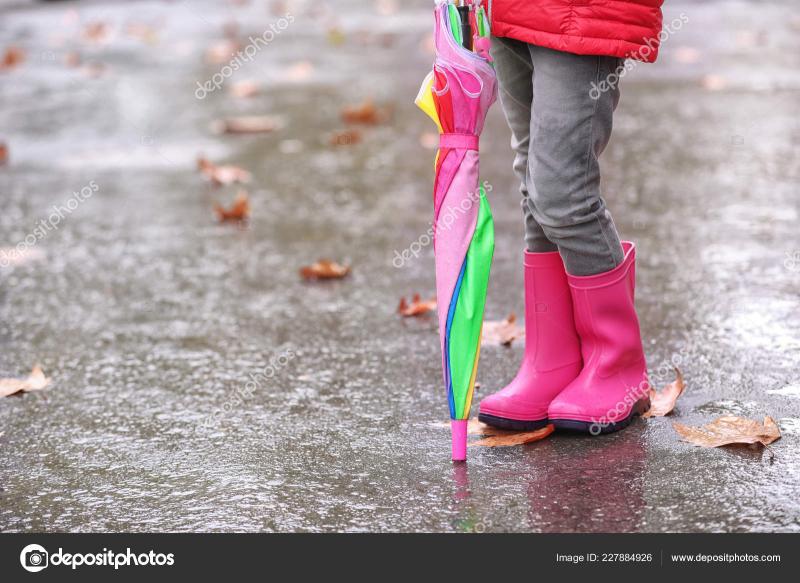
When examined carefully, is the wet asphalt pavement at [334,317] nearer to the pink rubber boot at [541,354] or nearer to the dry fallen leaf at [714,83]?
the dry fallen leaf at [714,83]

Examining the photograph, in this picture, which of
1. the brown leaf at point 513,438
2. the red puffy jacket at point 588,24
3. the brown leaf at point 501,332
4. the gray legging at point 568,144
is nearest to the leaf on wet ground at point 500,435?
the brown leaf at point 513,438

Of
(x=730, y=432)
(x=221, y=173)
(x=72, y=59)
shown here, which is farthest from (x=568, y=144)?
(x=72, y=59)

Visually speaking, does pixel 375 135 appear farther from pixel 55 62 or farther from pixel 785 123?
pixel 55 62

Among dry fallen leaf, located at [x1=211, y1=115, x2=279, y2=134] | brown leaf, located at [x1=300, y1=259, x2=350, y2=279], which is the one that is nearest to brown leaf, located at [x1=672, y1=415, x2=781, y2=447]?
brown leaf, located at [x1=300, y1=259, x2=350, y2=279]

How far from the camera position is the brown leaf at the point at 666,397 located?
2.91 m

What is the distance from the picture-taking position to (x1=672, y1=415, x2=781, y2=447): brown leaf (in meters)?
2.68

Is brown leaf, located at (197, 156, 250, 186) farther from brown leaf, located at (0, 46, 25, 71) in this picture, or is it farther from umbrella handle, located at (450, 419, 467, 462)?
brown leaf, located at (0, 46, 25, 71)

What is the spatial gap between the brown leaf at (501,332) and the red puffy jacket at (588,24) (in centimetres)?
117

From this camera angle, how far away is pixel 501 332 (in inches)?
141

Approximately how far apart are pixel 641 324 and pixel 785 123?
3.05m

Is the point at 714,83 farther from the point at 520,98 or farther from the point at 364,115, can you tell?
the point at 520,98

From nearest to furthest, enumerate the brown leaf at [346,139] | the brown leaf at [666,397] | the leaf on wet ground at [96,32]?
the brown leaf at [666,397], the brown leaf at [346,139], the leaf on wet ground at [96,32]
